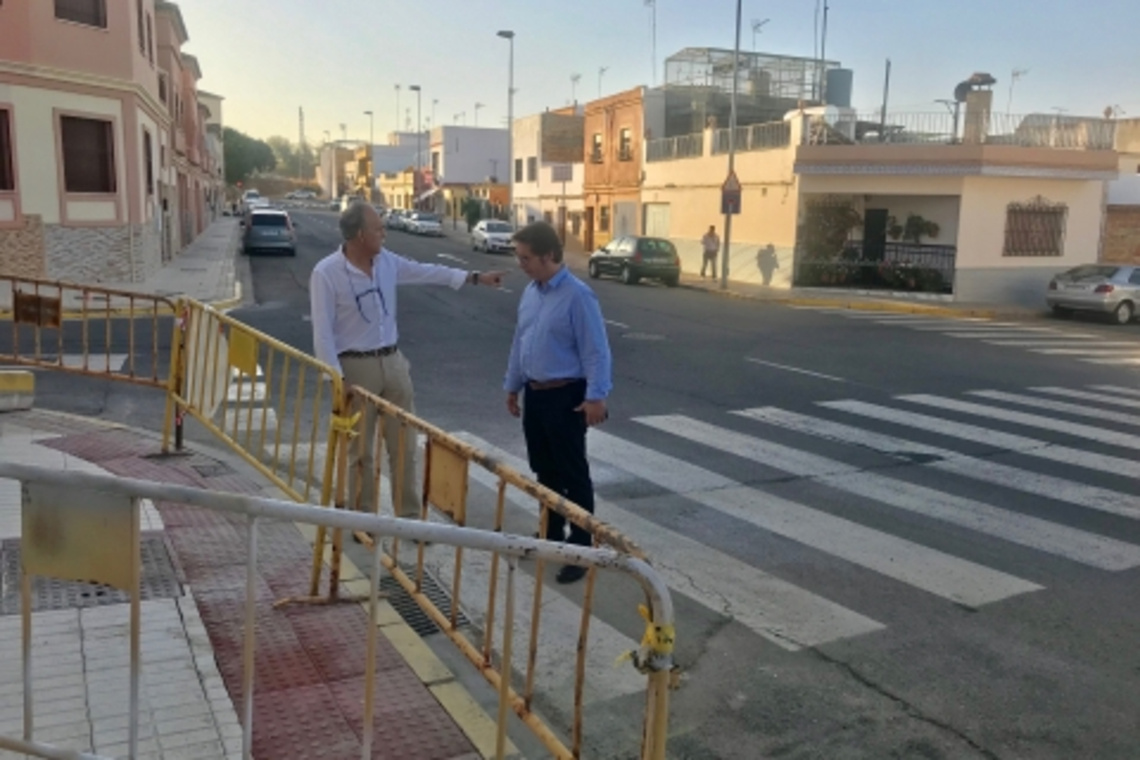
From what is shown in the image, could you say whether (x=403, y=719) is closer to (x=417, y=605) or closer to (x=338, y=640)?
(x=338, y=640)

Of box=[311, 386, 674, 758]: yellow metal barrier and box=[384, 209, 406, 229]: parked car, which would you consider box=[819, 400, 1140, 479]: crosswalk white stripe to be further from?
box=[384, 209, 406, 229]: parked car

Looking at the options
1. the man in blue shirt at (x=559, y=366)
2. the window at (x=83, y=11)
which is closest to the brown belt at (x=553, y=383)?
the man in blue shirt at (x=559, y=366)

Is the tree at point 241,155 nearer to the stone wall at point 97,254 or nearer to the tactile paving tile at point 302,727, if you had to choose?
the stone wall at point 97,254

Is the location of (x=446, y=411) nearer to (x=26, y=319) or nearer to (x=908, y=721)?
(x=26, y=319)

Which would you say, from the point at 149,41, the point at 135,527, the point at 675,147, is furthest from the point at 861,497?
the point at 675,147

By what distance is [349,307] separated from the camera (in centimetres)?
566

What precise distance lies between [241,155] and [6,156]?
304 feet

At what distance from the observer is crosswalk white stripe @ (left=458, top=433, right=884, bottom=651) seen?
4.90 meters

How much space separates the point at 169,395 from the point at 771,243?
23293 mm

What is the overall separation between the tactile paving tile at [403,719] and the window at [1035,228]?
25.4m

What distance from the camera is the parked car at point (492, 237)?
41.1 m

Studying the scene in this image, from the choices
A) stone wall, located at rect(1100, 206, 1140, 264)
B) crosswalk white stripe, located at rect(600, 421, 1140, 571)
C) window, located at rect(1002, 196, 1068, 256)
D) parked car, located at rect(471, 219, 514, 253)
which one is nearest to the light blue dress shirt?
crosswalk white stripe, located at rect(600, 421, 1140, 571)

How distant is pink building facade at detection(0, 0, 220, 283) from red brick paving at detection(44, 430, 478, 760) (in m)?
16.7

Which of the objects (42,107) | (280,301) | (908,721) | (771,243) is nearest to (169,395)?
(908,721)
